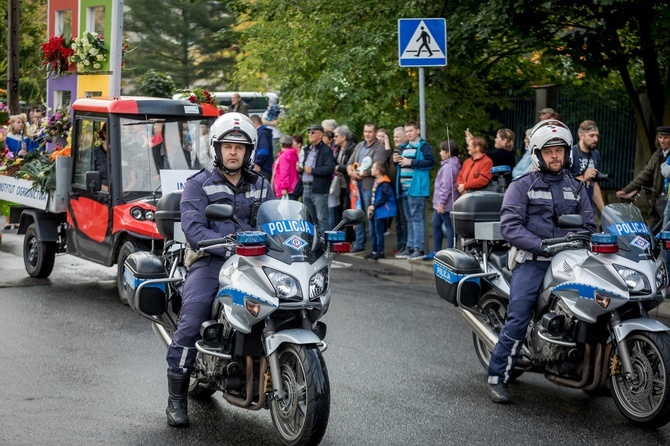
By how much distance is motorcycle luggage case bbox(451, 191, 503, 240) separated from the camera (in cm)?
843

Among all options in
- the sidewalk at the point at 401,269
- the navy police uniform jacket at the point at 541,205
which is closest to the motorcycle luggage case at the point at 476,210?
the navy police uniform jacket at the point at 541,205

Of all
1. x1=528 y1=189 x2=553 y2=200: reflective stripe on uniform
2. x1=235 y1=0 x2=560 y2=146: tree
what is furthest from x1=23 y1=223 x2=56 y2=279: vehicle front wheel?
x1=528 y1=189 x2=553 y2=200: reflective stripe on uniform

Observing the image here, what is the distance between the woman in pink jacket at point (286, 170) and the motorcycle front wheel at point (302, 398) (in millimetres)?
11133

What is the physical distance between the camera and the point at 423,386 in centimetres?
811

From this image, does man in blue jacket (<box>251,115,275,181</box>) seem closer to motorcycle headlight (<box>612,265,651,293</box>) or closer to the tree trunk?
the tree trunk

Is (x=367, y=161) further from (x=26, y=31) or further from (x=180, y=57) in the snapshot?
(x=180, y=57)

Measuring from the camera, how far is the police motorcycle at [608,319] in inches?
270

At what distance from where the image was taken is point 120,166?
12.2 meters

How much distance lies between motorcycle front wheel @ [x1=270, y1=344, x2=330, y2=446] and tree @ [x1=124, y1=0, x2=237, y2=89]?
1540 inches

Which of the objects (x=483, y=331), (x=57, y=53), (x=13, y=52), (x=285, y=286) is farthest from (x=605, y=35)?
(x=13, y=52)

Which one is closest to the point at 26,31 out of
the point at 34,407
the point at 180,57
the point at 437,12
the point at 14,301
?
the point at 180,57

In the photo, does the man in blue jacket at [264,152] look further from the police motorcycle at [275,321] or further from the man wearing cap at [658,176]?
the police motorcycle at [275,321]

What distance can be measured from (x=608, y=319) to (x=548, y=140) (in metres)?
1.23

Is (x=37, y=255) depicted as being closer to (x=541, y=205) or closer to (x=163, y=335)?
(x=163, y=335)
